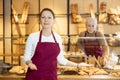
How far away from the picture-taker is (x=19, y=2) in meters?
4.87

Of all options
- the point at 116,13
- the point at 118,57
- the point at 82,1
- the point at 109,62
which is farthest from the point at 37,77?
the point at 82,1

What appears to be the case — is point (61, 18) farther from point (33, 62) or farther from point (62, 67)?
point (33, 62)

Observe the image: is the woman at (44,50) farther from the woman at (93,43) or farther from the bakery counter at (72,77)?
the woman at (93,43)

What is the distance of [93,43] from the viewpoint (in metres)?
2.58

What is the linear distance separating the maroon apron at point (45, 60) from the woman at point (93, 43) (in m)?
0.65

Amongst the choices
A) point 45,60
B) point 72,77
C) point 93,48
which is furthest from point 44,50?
point 93,48

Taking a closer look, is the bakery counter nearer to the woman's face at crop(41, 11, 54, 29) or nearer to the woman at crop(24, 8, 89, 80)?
the woman at crop(24, 8, 89, 80)

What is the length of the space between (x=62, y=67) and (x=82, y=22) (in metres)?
2.35

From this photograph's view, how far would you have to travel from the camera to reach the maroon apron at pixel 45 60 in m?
1.93

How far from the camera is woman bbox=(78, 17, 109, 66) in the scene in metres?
2.57

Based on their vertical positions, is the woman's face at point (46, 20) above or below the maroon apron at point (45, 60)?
above

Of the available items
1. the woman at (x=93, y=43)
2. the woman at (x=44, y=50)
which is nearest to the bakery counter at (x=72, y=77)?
the woman at (x=93, y=43)

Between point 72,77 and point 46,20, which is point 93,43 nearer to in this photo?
point 72,77

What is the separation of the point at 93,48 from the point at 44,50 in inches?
29.3
